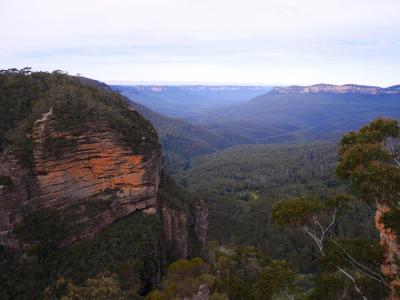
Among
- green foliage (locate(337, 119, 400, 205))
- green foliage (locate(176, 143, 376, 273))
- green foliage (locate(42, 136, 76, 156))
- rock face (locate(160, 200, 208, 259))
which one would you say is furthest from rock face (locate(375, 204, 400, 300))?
rock face (locate(160, 200, 208, 259))

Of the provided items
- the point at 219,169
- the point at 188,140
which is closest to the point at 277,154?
the point at 219,169

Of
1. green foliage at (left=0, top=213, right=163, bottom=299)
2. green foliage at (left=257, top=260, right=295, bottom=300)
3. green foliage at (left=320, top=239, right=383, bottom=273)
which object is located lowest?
green foliage at (left=0, top=213, right=163, bottom=299)

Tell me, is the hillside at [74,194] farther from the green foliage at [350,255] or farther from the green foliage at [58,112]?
the green foliage at [350,255]

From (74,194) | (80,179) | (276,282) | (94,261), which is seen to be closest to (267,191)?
(80,179)

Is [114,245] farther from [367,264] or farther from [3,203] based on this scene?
[367,264]

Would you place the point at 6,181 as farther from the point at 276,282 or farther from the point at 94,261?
the point at 276,282

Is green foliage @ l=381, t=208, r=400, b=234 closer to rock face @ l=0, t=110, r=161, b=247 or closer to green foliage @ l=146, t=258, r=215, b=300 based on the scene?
green foliage @ l=146, t=258, r=215, b=300
